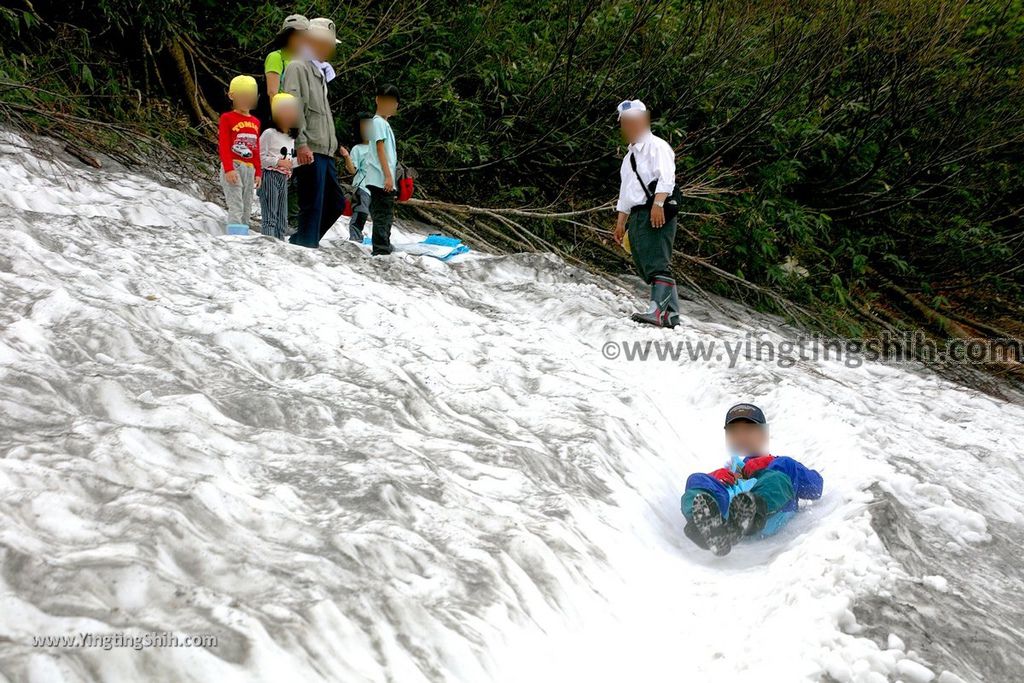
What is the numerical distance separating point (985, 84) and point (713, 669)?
459 inches

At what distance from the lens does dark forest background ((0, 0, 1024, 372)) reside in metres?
8.91

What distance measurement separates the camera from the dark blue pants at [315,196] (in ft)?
20.6

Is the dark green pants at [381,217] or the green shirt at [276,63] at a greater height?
the green shirt at [276,63]

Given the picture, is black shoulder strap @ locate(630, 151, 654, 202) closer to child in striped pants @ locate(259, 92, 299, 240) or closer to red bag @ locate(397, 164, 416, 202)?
red bag @ locate(397, 164, 416, 202)

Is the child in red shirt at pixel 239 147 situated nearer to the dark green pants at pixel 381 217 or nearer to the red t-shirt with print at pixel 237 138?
the red t-shirt with print at pixel 237 138

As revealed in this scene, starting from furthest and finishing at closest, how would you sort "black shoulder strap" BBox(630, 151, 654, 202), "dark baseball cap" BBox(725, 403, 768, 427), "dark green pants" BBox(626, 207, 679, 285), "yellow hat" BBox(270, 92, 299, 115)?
"dark green pants" BBox(626, 207, 679, 285), "black shoulder strap" BBox(630, 151, 654, 202), "yellow hat" BBox(270, 92, 299, 115), "dark baseball cap" BBox(725, 403, 768, 427)

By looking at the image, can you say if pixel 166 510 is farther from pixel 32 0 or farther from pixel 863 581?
pixel 32 0

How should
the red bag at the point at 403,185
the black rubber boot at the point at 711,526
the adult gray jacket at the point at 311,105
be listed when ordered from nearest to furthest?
the black rubber boot at the point at 711,526 → the adult gray jacket at the point at 311,105 → the red bag at the point at 403,185

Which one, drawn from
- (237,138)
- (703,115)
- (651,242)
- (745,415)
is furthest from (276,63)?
(703,115)

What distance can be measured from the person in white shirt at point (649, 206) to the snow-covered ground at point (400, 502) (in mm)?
1174

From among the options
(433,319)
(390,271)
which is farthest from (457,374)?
(390,271)

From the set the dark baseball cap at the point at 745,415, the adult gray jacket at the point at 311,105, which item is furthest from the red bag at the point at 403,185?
the dark baseball cap at the point at 745,415

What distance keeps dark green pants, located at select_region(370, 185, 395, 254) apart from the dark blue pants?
1.14 feet

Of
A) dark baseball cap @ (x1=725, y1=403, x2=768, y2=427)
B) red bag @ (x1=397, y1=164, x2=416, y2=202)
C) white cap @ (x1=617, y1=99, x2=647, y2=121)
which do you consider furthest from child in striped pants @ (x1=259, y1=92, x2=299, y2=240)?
dark baseball cap @ (x1=725, y1=403, x2=768, y2=427)
